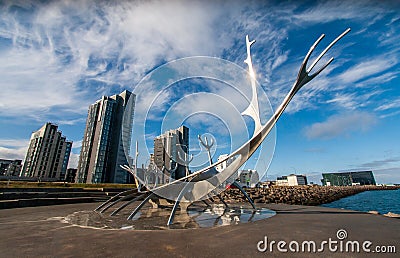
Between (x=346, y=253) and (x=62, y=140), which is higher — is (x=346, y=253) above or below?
below

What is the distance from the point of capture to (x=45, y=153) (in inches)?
3334

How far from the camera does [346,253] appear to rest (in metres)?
4.18

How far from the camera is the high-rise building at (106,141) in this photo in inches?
2345

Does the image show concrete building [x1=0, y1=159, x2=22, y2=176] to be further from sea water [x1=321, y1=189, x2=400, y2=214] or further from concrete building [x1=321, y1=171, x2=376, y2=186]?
concrete building [x1=321, y1=171, x2=376, y2=186]

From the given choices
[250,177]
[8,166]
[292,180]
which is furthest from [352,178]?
[8,166]

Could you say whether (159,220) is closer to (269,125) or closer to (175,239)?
(175,239)

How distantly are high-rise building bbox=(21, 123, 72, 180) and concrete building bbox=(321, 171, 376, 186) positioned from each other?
175m

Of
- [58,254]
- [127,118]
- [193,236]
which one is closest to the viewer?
[58,254]

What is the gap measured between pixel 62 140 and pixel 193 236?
10786cm

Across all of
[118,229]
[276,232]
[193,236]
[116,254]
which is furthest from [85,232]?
[276,232]

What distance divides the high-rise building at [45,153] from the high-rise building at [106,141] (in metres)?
33.9

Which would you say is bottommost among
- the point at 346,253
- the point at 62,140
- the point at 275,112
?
the point at 346,253

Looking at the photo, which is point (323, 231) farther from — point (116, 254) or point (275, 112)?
point (116, 254)

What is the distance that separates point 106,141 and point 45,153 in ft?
150
